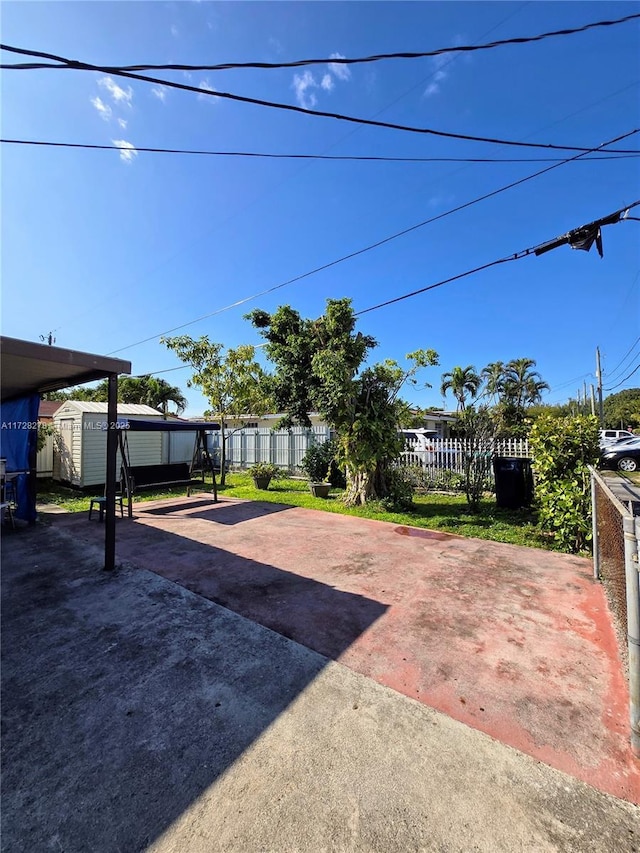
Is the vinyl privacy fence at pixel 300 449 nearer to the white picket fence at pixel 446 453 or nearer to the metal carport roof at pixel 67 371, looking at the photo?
the white picket fence at pixel 446 453

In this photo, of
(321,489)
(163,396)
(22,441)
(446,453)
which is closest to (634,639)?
(321,489)

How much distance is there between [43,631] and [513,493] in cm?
838

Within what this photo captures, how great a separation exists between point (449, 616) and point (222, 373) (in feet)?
35.9

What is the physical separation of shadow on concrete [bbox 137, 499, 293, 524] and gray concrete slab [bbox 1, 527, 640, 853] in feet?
15.5

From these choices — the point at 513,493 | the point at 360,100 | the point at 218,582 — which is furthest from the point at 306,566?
the point at 360,100

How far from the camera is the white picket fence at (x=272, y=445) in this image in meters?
13.7

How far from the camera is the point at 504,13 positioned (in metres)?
3.94

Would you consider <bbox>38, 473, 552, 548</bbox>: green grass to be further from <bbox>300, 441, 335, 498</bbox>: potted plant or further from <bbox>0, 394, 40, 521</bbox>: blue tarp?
<bbox>0, 394, 40, 521</bbox>: blue tarp

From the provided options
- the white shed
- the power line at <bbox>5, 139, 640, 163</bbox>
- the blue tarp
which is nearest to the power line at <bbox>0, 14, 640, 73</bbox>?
the power line at <bbox>5, 139, 640, 163</bbox>

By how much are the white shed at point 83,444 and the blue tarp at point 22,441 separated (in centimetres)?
280

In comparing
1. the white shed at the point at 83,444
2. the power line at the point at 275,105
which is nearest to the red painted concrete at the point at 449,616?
the power line at the point at 275,105

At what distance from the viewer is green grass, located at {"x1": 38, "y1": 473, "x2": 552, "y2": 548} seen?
6.39 metres

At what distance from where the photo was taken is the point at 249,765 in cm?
189

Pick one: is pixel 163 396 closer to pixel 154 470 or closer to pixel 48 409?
pixel 48 409
